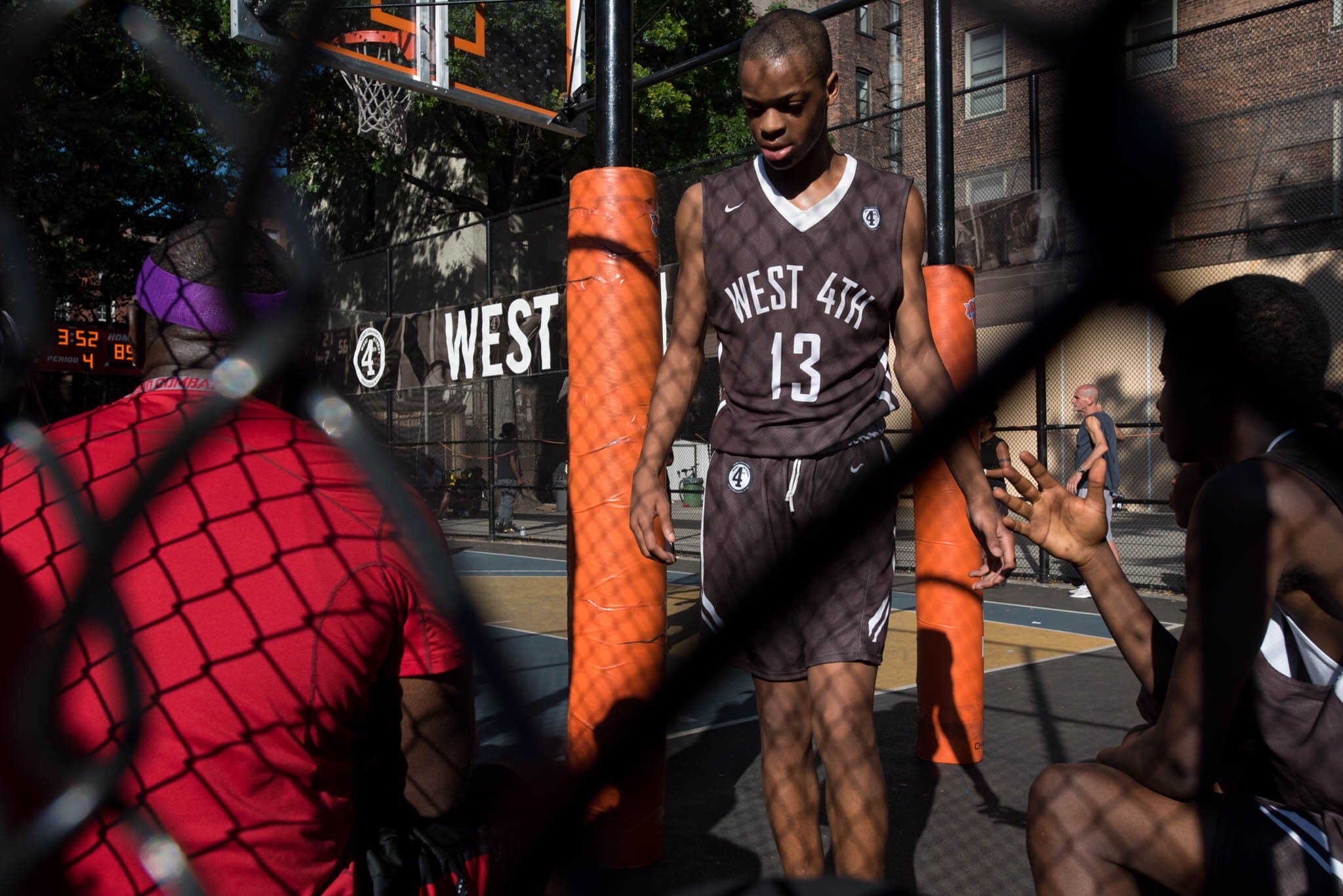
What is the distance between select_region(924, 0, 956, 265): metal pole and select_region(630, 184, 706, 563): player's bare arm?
1.89m

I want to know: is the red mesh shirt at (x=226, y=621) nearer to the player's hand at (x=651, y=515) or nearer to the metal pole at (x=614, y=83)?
the player's hand at (x=651, y=515)

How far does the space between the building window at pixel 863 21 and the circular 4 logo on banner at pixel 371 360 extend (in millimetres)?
15051

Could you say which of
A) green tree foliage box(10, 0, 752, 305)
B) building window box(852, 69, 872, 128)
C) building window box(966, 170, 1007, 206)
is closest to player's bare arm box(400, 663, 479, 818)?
green tree foliage box(10, 0, 752, 305)

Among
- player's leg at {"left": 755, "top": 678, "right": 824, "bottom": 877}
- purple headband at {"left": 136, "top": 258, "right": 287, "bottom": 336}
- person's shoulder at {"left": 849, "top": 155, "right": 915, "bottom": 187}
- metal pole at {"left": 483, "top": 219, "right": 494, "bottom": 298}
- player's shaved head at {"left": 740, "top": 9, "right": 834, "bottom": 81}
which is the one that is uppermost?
metal pole at {"left": 483, "top": 219, "right": 494, "bottom": 298}

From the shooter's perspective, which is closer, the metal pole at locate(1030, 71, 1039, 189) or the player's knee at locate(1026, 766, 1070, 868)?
the metal pole at locate(1030, 71, 1039, 189)

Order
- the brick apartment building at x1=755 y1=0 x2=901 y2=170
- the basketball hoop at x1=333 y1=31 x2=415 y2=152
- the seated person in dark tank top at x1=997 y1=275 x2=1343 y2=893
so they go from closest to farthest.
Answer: the seated person in dark tank top at x1=997 y1=275 x2=1343 y2=893, the basketball hoop at x1=333 y1=31 x2=415 y2=152, the brick apartment building at x1=755 y1=0 x2=901 y2=170

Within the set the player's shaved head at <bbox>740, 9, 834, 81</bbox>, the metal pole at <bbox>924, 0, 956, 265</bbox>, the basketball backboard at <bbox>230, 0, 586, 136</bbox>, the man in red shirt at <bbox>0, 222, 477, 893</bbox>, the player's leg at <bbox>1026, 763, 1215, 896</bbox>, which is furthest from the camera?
A: the basketball backboard at <bbox>230, 0, 586, 136</bbox>

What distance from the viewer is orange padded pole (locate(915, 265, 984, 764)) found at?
141 inches

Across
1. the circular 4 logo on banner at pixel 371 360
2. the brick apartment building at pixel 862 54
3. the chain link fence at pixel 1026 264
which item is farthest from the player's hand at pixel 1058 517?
the brick apartment building at pixel 862 54

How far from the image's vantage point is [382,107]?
7.81 m

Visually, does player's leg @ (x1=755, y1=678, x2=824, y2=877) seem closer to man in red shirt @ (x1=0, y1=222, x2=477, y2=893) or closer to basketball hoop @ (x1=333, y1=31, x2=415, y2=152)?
man in red shirt @ (x1=0, y1=222, x2=477, y2=893)

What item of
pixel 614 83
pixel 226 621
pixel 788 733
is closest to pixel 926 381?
pixel 788 733

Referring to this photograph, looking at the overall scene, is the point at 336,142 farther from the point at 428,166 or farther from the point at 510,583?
the point at 428,166

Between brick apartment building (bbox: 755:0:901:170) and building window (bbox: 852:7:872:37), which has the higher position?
building window (bbox: 852:7:872:37)
